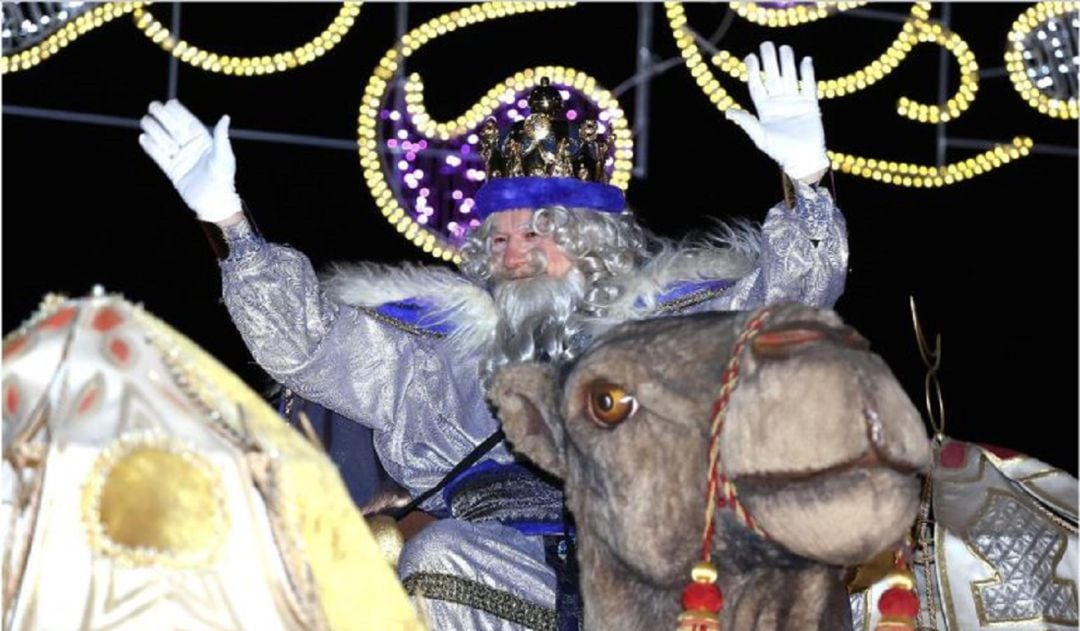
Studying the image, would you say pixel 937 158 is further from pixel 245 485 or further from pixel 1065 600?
pixel 245 485

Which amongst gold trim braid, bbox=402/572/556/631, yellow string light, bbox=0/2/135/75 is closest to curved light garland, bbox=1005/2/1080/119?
yellow string light, bbox=0/2/135/75

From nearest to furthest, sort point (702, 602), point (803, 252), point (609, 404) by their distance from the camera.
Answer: point (702, 602), point (609, 404), point (803, 252)

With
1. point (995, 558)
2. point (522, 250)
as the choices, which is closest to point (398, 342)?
point (522, 250)

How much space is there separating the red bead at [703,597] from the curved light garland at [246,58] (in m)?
2.66

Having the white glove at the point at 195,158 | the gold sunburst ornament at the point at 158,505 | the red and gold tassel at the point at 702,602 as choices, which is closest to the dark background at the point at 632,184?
the white glove at the point at 195,158

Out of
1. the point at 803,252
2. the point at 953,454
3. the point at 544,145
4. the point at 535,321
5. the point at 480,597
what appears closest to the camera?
the point at 480,597

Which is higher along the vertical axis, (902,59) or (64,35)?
(64,35)

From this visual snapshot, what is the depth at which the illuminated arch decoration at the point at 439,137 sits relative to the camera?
4.23 metres

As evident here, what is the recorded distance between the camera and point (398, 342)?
149 inches

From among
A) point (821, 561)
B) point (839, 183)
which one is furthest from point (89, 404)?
point (839, 183)

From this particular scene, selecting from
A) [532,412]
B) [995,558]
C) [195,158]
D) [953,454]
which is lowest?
[995,558]

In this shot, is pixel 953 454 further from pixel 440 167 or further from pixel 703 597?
pixel 440 167

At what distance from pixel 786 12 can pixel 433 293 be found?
1.39 m

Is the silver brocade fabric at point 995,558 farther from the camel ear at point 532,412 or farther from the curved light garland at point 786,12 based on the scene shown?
the curved light garland at point 786,12
